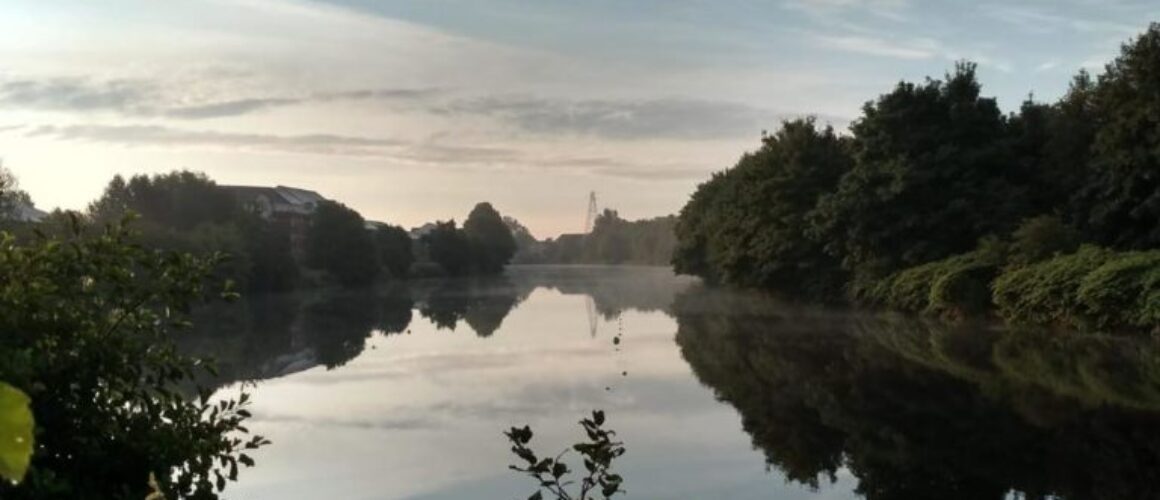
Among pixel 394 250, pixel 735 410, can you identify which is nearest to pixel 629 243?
pixel 394 250

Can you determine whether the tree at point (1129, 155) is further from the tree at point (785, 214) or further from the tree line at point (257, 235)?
the tree line at point (257, 235)

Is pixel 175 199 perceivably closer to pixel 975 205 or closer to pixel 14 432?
pixel 975 205

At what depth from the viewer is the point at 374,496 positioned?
848cm

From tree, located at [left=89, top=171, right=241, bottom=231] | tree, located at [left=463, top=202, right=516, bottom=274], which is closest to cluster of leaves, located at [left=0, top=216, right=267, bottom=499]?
tree, located at [left=89, top=171, right=241, bottom=231]

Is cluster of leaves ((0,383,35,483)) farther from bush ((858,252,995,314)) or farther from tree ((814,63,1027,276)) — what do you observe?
tree ((814,63,1027,276))

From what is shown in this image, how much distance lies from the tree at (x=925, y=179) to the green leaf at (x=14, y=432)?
32654 millimetres

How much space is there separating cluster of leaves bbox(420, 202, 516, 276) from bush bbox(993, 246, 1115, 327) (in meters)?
78.1

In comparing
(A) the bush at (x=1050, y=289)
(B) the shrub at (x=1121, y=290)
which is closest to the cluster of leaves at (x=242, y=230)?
(A) the bush at (x=1050, y=289)

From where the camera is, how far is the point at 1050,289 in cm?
2331

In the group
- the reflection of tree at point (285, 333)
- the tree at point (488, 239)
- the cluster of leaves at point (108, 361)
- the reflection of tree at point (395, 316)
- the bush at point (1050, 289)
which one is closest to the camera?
the cluster of leaves at point (108, 361)

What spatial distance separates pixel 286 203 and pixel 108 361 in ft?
347

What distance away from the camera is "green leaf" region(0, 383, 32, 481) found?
3.12 feet

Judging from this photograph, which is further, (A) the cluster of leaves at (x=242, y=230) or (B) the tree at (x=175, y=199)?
(B) the tree at (x=175, y=199)

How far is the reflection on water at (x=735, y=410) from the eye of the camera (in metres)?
8.61
